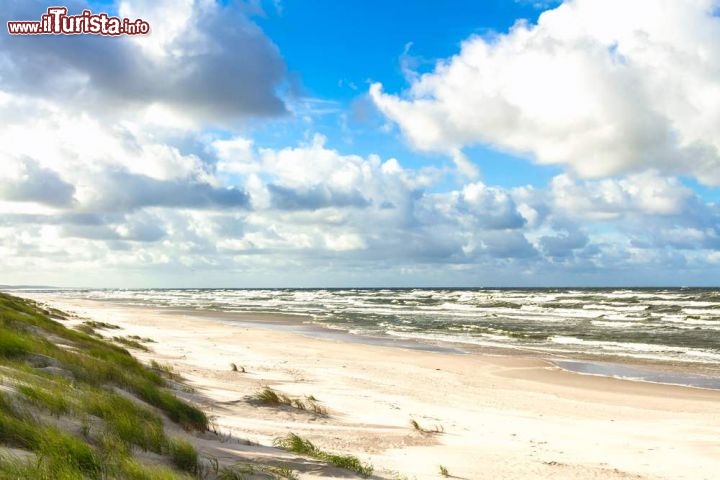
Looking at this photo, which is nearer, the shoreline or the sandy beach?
the sandy beach

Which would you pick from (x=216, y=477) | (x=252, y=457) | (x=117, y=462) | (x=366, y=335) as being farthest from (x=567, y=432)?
(x=366, y=335)

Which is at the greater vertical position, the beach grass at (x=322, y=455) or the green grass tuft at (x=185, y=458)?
the green grass tuft at (x=185, y=458)

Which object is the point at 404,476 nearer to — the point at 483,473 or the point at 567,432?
the point at 483,473

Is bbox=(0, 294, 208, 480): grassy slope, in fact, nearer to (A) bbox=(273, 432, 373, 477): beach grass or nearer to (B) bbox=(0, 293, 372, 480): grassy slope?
(B) bbox=(0, 293, 372, 480): grassy slope

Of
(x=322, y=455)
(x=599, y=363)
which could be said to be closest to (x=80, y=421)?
(x=322, y=455)

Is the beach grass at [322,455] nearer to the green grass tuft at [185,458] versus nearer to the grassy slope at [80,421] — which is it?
the grassy slope at [80,421]

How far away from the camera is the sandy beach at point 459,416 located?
8703 millimetres

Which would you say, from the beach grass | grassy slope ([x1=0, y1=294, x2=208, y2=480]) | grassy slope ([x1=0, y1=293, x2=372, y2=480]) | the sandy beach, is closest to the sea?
the sandy beach

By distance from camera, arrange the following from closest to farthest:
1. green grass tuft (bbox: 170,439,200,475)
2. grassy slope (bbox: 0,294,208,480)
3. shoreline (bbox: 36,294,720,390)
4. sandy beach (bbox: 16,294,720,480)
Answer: grassy slope (bbox: 0,294,208,480)
green grass tuft (bbox: 170,439,200,475)
sandy beach (bbox: 16,294,720,480)
shoreline (bbox: 36,294,720,390)

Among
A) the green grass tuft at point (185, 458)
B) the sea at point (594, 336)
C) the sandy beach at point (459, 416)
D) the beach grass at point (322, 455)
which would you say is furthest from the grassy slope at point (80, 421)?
the sea at point (594, 336)

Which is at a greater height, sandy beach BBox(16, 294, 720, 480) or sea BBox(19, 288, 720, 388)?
sandy beach BBox(16, 294, 720, 480)

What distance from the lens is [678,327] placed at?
122ft

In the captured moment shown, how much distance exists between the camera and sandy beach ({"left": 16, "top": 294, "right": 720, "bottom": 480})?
8703mm

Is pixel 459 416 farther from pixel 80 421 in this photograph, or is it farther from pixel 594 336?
pixel 594 336
